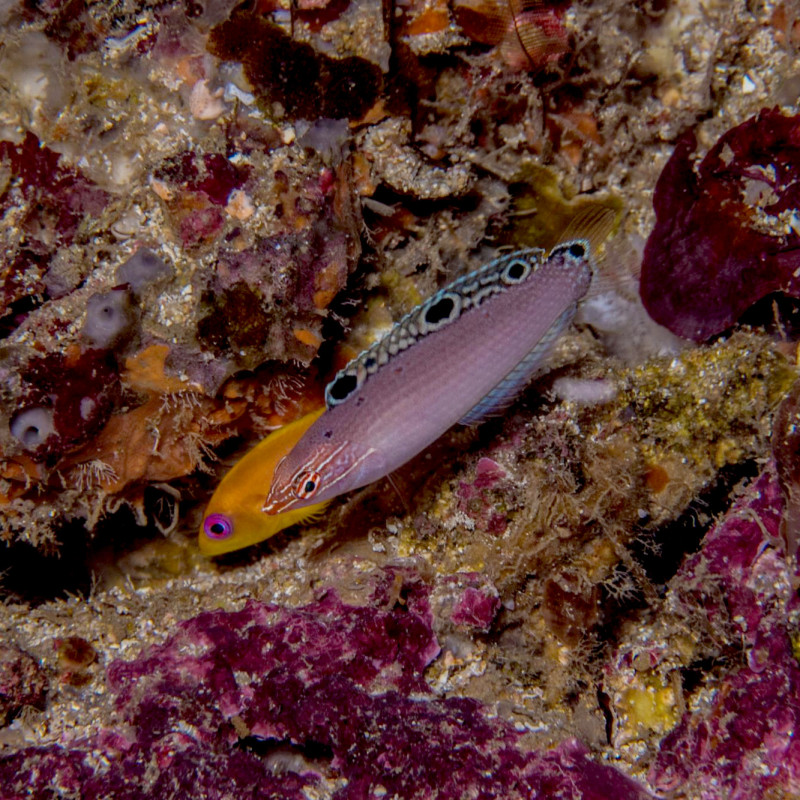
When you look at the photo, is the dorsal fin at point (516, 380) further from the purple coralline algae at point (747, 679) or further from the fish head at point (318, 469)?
the purple coralline algae at point (747, 679)

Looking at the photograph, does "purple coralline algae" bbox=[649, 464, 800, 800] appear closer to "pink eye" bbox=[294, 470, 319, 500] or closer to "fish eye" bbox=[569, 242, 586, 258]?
"fish eye" bbox=[569, 242, 586, 258]

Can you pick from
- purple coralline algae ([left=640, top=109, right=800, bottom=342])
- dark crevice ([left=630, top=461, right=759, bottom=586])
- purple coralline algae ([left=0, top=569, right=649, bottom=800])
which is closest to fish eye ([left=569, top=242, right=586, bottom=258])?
purple coralline algae ([left=640, top=109, right=800, bottom=342])

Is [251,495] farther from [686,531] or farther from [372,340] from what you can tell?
[686,531]

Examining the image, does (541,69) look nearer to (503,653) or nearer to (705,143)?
(705,143)

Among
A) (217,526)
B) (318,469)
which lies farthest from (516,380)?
(217,526)

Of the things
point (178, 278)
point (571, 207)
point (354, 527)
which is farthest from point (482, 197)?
point (354, 527)

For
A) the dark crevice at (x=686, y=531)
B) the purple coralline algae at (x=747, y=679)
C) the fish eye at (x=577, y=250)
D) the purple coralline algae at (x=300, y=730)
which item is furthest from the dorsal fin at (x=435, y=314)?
the dark crevice at (x=686, y=531)

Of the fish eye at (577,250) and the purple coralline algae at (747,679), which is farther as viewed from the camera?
the fish eye at (577,250)
